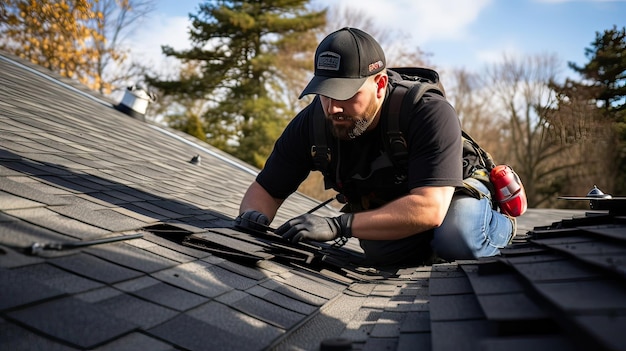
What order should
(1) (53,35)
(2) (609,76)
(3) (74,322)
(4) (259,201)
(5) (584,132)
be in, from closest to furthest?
(3) (74,322)
(4) (259,201)
(2) (609,76)
(5) (584,132)
(1) (53,35)

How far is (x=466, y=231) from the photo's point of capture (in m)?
2.59

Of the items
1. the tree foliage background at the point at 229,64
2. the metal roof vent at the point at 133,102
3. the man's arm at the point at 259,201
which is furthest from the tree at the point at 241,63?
the man's arm at the point at 259,201

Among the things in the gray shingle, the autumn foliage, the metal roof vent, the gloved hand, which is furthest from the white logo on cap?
the autumn foliage

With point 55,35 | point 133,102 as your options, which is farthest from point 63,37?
point 133,102

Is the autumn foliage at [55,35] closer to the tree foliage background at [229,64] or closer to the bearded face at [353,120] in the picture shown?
the tree foliage background at [229,64]

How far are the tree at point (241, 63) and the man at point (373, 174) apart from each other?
1441 cm

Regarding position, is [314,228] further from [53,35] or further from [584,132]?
[53,35]

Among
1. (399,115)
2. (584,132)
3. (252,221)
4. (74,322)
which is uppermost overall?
(584,132)

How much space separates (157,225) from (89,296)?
787mm

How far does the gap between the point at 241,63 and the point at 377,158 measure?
644 inches

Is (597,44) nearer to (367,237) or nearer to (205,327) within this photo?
(367,237)

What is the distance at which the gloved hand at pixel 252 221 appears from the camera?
236 cm

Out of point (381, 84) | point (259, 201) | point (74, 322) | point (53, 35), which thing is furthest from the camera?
point (53, 35)

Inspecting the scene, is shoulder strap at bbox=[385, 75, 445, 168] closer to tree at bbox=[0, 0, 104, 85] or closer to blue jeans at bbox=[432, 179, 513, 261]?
blue jeans at bbox=[432, 179, 513, 261]
